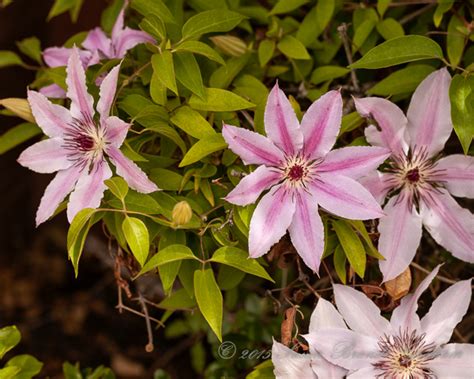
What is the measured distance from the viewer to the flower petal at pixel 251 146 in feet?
2.84

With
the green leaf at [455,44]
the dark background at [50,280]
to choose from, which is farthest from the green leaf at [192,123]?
the dark background at [50,280]

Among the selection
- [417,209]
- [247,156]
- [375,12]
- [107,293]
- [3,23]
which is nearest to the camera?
[247,156]

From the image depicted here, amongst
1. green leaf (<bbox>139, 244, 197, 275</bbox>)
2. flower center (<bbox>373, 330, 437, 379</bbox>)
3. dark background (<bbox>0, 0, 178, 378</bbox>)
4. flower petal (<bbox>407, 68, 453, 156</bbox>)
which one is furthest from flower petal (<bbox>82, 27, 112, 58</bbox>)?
dark background (<bbox>0, 0, 178, 378</bbox>)

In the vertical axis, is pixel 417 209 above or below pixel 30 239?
above

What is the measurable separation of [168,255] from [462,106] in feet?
1.30

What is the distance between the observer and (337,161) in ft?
2.94

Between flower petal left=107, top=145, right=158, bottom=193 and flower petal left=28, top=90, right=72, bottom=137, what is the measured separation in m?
0.10

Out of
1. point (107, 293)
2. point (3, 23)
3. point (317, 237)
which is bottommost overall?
point (107, 293)

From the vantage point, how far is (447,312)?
927 millimetres

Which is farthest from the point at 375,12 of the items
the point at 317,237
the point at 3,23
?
the point at 3,23

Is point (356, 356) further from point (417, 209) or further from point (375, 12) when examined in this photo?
point (375, 12)

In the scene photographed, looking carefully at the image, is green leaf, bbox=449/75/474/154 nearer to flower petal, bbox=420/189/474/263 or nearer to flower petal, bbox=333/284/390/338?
flower petal, bbox=420/189/474/263

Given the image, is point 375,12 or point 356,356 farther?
point 375,12

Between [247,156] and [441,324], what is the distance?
12.7 inches
